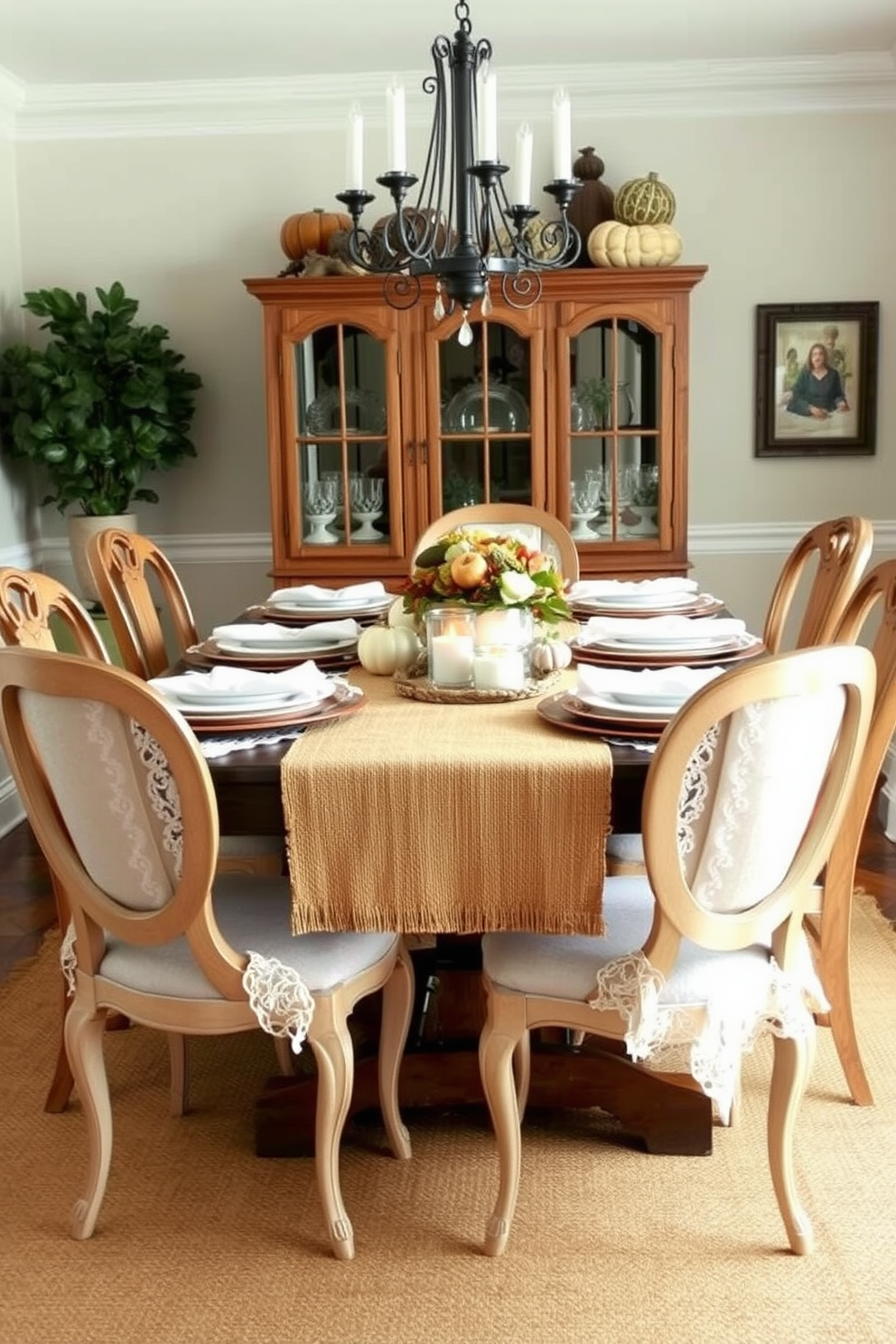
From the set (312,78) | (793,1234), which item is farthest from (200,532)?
(793,1234)

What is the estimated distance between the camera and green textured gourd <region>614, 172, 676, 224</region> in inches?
166

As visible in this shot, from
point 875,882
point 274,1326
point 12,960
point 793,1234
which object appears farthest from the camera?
point 875,882

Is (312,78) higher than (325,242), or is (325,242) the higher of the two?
(312,78)

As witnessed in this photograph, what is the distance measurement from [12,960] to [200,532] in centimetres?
204

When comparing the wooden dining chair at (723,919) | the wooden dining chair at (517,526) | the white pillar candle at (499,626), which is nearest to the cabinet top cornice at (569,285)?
the wooden dining chair at (517,526)

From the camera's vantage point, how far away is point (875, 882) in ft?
11.8

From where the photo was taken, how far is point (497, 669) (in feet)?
7.50

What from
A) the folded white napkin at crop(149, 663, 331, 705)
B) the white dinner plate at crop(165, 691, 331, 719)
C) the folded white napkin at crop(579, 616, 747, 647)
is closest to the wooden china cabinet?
the folded white napkin at crop(579, 616, 747, 647)

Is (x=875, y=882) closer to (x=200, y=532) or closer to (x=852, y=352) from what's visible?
(x=852, y=352)

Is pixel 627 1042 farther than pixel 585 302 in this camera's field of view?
No

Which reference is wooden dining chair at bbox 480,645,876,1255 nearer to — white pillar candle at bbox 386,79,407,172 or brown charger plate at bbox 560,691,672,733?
brown charger plate at bbox 560,691,672,733

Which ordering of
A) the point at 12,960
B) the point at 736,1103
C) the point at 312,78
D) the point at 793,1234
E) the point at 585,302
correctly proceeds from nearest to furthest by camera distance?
the point at 793,1234, the point at 736,1103, the point at 12,960, the point at 585,302, the point at 312,78

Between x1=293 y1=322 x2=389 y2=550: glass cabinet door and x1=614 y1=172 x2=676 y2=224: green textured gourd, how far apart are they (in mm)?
863

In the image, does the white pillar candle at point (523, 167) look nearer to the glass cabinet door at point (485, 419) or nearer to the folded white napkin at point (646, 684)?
the folded white napkin at point (646, 684)
